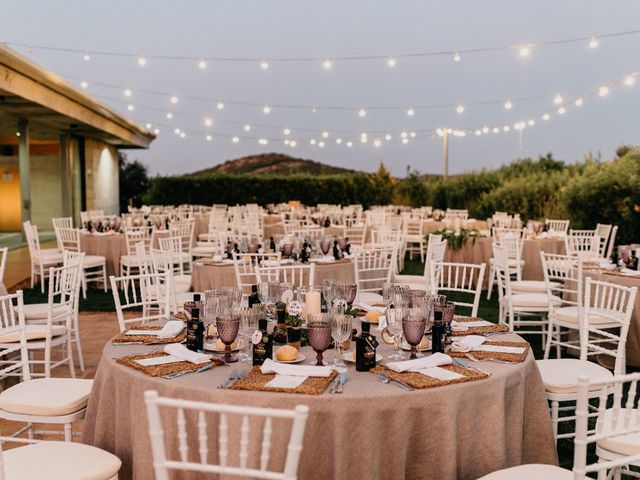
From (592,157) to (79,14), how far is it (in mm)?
12631

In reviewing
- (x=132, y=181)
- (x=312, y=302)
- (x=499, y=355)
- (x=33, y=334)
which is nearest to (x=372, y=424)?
(x=499, y=355)

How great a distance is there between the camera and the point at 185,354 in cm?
278

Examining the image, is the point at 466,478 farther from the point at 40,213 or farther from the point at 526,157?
the point at 40,213

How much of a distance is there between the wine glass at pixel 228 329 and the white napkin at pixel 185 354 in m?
0.09

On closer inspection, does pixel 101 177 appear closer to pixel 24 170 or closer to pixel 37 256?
pixel 24 170

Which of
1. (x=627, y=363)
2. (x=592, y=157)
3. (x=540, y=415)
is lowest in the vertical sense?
(x=627, y=363)

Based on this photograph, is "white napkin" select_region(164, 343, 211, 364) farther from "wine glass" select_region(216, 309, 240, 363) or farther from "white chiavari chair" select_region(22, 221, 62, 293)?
"white chiavari chair" select_region(22, 221, 62, 293)

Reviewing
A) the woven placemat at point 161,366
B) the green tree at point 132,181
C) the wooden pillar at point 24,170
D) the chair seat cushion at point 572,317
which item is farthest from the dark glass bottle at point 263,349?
the green tree at point 132,181

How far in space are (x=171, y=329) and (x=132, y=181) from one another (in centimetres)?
2388

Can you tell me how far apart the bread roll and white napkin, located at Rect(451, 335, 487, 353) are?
2.37 ft

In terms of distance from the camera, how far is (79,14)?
16.5 metres

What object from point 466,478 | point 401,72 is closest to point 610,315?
point 466,478

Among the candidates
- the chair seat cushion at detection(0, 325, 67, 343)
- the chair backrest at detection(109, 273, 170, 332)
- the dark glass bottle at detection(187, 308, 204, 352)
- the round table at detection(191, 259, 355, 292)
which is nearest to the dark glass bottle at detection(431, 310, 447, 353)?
the dark glass bottle at detection(187, 308, 204, 352)

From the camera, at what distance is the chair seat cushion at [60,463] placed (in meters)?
2.38
